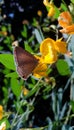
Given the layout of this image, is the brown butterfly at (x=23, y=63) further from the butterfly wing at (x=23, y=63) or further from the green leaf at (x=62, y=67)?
the green leaf at (x=62, y=67)

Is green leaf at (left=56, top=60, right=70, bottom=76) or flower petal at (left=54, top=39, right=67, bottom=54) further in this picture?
green leaf at (left=56, top=60, right=70, bottom=76)

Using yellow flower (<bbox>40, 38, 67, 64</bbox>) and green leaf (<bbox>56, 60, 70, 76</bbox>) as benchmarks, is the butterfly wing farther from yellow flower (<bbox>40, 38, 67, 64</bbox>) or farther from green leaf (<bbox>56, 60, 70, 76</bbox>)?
green leaf (<bbox>56, 60, 70, 76</bbox>)

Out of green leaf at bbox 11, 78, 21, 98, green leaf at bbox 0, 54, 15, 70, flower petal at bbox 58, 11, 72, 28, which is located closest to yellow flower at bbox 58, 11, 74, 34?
flower petal at bbox 58, 11, 72, 28

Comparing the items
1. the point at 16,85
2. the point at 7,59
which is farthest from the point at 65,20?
the point at 16,85

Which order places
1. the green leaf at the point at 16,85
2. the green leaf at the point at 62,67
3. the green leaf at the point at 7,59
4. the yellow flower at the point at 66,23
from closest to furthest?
1. the yellow flower at the point at 66,23
2. the green leaf at the point at 7,59
3. the green leaf at the point at 62,67
4. the green leaf at the point at 16,85

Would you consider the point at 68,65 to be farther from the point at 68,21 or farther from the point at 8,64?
the point at 68,21

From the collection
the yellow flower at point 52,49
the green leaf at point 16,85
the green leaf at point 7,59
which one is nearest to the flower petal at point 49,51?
the yellow flower at point 52,49

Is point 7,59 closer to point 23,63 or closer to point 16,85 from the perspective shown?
point 23,63
